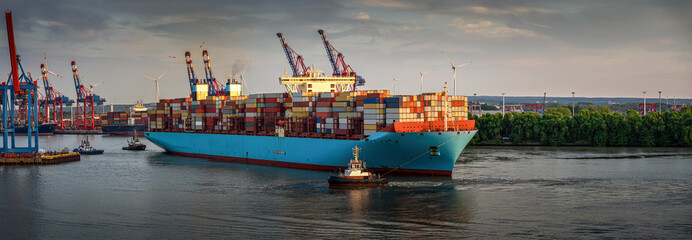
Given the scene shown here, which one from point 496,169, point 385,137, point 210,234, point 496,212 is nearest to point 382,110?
point 385,137

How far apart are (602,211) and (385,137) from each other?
18.3 m

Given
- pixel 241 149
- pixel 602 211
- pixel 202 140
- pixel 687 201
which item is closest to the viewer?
pixel 602 211

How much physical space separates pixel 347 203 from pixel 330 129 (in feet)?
55.9

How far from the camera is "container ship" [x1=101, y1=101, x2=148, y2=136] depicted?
543 feet

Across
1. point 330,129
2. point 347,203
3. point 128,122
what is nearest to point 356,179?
point 347,203

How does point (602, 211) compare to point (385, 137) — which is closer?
point (602, 211)

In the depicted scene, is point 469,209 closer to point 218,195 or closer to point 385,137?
point 385,137

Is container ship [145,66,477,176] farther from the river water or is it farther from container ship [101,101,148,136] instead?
container ship [101,101,148,136]

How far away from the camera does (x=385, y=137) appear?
52.7 meters

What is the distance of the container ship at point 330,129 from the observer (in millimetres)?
53375

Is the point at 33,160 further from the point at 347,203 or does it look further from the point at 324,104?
the point at 347,203

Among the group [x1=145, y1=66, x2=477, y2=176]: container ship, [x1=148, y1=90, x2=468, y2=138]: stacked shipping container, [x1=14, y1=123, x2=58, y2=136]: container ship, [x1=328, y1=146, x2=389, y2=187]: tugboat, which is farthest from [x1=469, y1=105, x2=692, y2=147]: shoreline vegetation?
[x1=14, y1=123, x2=58, y2=136]: container ship

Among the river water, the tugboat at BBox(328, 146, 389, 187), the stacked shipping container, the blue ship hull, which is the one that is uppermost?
the stacked shipping container

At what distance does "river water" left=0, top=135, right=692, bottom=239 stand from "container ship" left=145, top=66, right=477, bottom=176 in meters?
1.99
